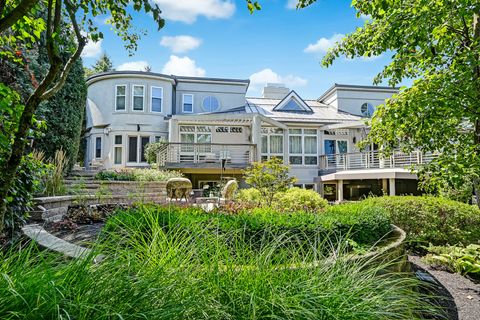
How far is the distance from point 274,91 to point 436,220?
2009 cm

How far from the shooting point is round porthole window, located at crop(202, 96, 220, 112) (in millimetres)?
21922

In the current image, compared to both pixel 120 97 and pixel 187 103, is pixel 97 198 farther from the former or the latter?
pixel 187 103

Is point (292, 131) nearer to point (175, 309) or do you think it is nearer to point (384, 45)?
point (384, 45)

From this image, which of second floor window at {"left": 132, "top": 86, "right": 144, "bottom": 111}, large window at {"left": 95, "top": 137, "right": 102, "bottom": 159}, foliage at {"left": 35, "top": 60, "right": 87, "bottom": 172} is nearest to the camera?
foliage at {"left": 35, "top": 60, "right": 87, "bottom": 172}

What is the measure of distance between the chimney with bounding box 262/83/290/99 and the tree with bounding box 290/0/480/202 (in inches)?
836

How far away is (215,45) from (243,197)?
12.9 feet

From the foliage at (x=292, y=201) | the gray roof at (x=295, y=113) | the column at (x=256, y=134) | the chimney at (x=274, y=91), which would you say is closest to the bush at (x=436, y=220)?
the foliage at (x=292, y=201)

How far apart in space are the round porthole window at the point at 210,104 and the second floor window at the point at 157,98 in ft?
9.19

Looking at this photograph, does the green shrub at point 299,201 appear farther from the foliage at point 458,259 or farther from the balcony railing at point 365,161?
the balcony railing at point 365,161

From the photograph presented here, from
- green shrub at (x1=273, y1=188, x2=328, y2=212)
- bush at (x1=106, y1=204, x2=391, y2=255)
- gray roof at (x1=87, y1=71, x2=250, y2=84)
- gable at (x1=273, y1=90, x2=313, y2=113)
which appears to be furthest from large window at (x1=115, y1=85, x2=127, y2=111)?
bush at (x1=106, y1=204, x2=391, y2=255)

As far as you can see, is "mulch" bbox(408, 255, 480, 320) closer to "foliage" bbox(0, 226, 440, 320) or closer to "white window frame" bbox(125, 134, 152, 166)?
"foliage" bbox(0, 226, 440, 320)

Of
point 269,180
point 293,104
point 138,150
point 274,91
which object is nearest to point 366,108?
point 293,104

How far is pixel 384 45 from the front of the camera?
4727 millimetres

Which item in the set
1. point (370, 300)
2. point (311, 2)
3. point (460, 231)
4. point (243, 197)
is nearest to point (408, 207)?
point (460, 231)
